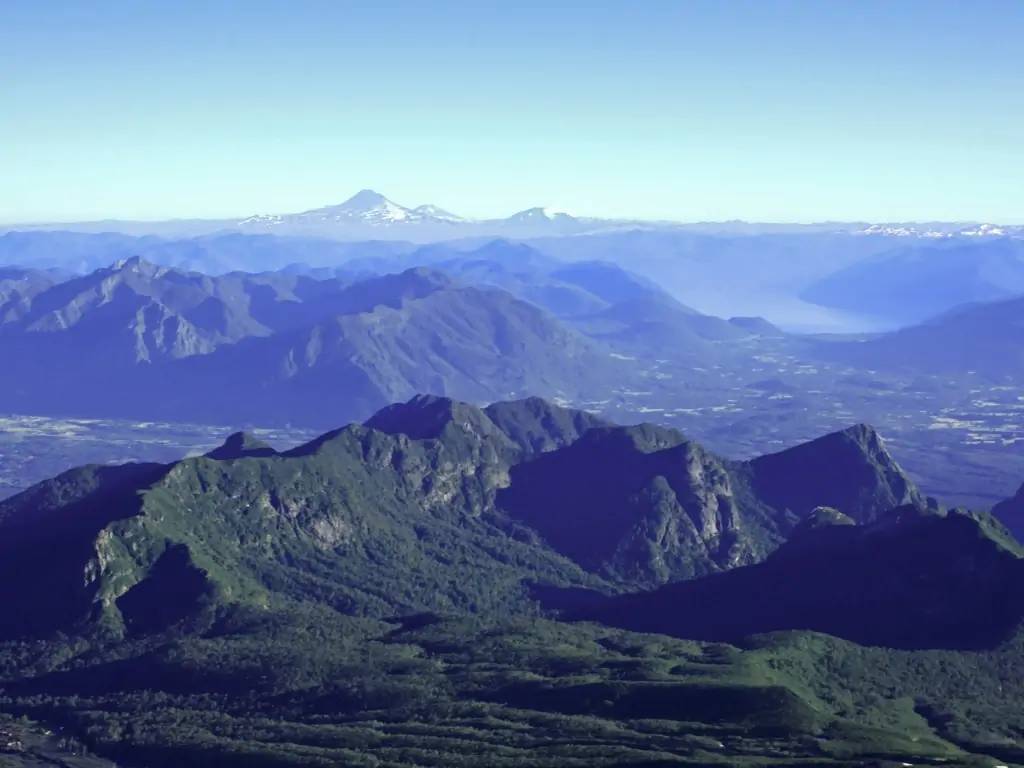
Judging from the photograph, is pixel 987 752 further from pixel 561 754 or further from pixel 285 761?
pixel 285 761

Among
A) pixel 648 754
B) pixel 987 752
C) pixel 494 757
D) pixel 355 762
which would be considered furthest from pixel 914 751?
pixel 355 762

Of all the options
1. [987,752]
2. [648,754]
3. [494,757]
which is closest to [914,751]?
[987,752]

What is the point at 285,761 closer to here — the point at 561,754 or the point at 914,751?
the point at 561,754

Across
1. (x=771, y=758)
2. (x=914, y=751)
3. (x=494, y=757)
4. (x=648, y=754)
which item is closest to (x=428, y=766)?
(x=494, y=757)

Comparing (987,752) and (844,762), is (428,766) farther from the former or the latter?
(987,752)

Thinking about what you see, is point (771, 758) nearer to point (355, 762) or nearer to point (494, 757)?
point (494, 757)

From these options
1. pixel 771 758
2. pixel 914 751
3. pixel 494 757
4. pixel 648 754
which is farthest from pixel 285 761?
pixel 914 751
